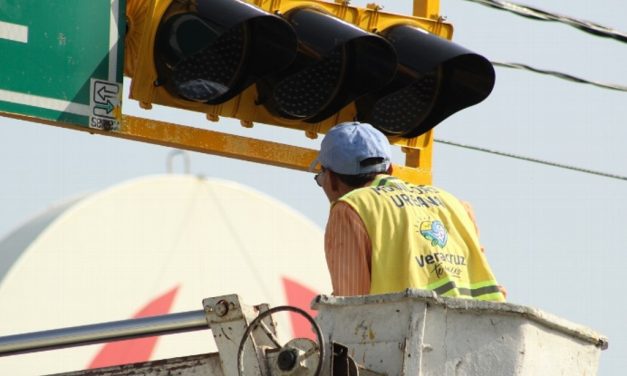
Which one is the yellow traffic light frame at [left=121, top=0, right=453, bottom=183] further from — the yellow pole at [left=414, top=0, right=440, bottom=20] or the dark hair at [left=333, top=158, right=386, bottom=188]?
the dark hair at [left=333, top=158, right=386, bottom=188]

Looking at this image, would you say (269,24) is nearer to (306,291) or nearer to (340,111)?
(340,111)

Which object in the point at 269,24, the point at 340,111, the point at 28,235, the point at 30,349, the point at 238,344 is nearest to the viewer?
the point at 238,344

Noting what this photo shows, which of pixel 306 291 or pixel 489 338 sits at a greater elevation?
pixel 489 338

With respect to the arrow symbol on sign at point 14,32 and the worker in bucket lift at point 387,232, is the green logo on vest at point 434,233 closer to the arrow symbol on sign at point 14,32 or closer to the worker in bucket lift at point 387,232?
the worker in bucket lift at point 387,232

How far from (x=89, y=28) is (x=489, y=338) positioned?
3.96 m

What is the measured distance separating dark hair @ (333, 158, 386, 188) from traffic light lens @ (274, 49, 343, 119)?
191 cm

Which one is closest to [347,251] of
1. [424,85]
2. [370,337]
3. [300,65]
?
[370,337]

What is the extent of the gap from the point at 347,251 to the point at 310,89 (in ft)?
8.92

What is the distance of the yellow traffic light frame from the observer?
8593mm

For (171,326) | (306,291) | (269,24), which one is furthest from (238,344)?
(306,291)

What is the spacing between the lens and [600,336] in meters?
5.62

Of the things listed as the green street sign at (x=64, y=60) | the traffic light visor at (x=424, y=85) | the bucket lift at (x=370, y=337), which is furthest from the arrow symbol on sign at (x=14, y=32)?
the bucket lift at (x=370, y=337)

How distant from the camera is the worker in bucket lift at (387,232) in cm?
630

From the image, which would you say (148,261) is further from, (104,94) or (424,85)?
(104,94)
